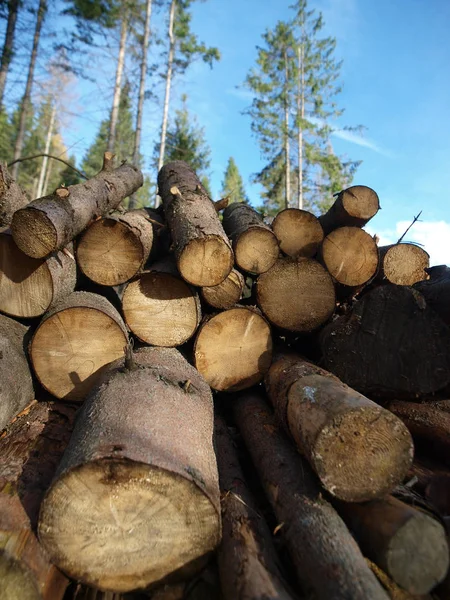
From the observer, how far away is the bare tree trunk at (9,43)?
1160 cm

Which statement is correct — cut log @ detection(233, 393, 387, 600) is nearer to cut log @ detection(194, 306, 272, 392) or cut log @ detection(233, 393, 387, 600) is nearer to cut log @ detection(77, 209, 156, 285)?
cut log @ detection(194, 306, 272, 392)

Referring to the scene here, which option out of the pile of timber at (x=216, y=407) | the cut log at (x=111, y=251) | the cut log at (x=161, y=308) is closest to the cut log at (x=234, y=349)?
the pile of timber at (x=216, y=407)

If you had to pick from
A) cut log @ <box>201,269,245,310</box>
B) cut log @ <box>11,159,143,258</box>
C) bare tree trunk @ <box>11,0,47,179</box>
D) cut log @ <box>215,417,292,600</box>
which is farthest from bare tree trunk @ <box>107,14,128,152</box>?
cut log @ <box>215,417,292,600</box>

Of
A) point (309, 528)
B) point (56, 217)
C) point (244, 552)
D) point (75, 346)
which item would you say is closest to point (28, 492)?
point (75, 346)

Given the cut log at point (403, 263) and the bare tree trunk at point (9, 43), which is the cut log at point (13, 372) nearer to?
the cut log at point (403, 263)

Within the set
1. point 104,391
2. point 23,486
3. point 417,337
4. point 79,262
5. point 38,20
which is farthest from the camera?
point 38,20

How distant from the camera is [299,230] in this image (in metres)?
4.02

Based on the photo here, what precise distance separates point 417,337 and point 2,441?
287 centimetres

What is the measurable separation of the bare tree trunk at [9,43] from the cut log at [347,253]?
1211cm

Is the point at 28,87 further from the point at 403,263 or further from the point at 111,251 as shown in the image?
the point at 403,263

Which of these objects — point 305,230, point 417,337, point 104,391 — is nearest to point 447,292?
point 417,337

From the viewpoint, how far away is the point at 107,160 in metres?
4.59

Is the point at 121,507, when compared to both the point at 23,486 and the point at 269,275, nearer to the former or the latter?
the point at 23,486

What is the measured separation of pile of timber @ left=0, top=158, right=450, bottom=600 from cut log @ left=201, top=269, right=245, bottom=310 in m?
0.02
